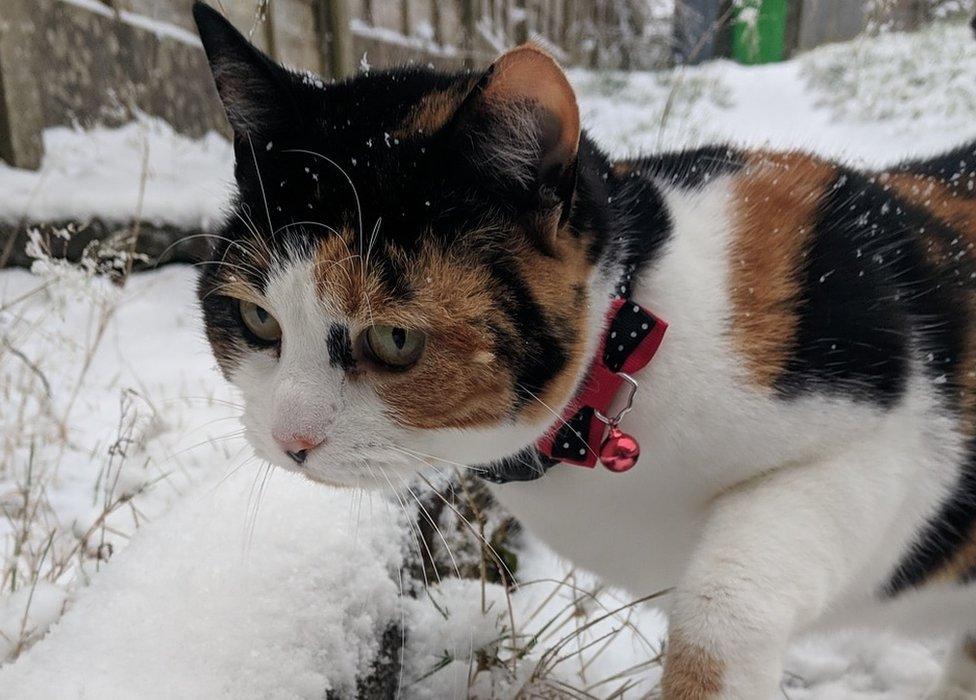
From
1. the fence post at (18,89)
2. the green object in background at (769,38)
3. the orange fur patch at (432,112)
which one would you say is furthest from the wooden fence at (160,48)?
the green object in background at (769,38)

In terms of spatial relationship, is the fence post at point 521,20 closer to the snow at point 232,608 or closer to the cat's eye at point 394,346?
the snow at point 232,608

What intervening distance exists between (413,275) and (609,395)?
0.94ft

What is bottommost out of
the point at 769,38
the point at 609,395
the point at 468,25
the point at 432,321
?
the point at 609,395

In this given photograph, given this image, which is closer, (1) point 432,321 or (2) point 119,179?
(1) point 432,321

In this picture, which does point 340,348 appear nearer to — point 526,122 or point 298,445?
point 298,445

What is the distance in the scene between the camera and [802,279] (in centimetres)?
94

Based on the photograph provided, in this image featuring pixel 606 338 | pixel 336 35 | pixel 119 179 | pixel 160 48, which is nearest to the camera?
pixel 606 338

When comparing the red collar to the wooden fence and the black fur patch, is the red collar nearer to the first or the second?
the black fur patch

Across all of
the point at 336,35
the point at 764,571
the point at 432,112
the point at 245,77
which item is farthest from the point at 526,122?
the point at 336,35

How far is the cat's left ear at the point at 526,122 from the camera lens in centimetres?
74

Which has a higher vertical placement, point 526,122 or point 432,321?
point 526,122

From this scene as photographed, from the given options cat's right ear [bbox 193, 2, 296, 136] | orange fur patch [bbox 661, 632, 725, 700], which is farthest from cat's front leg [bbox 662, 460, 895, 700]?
cat's right ear [bbox 193, 2, 296, 136]

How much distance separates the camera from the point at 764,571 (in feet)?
2.71

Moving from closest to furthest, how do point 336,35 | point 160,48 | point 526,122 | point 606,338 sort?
1. point 526,122
2. point 606,338
3. point 160,48
4. point 336,35
